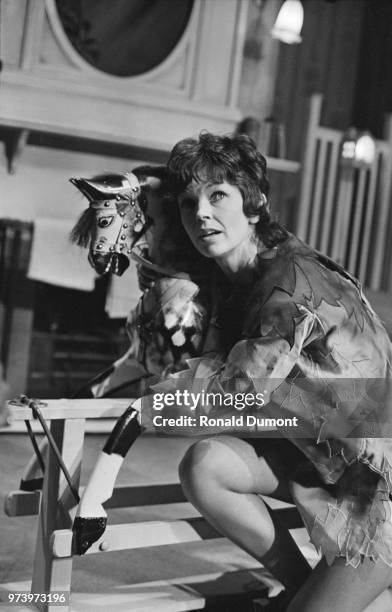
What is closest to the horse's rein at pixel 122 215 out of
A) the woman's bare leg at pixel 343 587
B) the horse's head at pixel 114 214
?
the horse's head at pixel 114 214

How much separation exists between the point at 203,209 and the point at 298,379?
0.32m

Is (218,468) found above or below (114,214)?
below

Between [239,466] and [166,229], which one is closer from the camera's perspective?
[239,466]

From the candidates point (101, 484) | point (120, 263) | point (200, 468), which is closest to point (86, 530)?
point (101, 484)

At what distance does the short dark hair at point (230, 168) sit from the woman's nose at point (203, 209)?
36 millimetres

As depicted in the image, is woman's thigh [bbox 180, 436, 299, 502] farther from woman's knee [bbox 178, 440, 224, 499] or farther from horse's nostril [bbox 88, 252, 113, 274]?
horse's nostril [bbox 88, 252, 113, 274]

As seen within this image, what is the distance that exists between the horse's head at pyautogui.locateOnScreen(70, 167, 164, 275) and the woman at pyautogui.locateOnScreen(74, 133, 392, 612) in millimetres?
88

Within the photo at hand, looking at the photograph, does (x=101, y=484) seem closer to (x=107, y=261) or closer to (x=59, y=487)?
(x=59, y=487)

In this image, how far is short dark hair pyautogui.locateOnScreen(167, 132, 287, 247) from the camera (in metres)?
1.37

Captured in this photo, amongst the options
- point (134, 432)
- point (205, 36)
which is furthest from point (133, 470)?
point (205, 36)

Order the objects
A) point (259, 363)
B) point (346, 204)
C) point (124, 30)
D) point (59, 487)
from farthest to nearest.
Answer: point (346, 204), point (124, 30), point (59, 487), point (259, 363)
